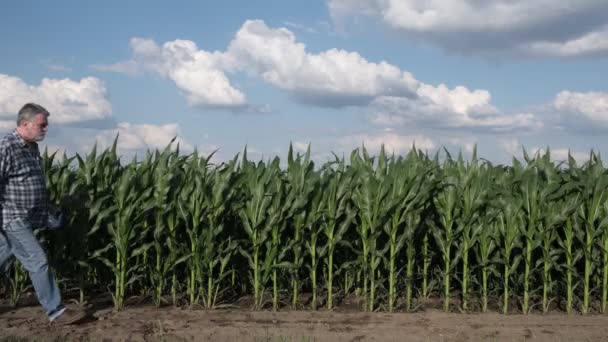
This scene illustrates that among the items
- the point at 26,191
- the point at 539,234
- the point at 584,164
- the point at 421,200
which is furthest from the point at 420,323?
the point at 26,191

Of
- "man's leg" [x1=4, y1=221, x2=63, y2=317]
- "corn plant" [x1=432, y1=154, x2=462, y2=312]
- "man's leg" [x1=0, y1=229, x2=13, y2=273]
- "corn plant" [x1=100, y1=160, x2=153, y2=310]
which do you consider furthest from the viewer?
"corn plant" [x1=432, y1=154, x2=462, y2=312]

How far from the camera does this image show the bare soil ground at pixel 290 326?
21.8 ft

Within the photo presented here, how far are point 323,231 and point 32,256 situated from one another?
127 inches

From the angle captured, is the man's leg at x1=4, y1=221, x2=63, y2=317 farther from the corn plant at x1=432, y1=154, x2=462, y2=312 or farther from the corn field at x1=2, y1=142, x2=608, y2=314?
the corn plant at x1=432, y1=154, x2=462, y2=312

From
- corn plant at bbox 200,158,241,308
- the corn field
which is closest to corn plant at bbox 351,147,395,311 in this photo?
the corn field

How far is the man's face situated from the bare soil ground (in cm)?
195

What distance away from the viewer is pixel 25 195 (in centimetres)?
656

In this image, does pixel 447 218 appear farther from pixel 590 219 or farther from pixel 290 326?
pixel 290 326

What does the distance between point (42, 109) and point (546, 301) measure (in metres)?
6.20

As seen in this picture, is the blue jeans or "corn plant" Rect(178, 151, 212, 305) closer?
the blue jeans

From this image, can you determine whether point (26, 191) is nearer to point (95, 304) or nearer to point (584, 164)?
point (95, 304)

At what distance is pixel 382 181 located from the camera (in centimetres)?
769

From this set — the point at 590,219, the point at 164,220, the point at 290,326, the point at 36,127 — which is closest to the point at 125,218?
the point at 164,220

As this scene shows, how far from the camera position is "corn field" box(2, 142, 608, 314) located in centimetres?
764
